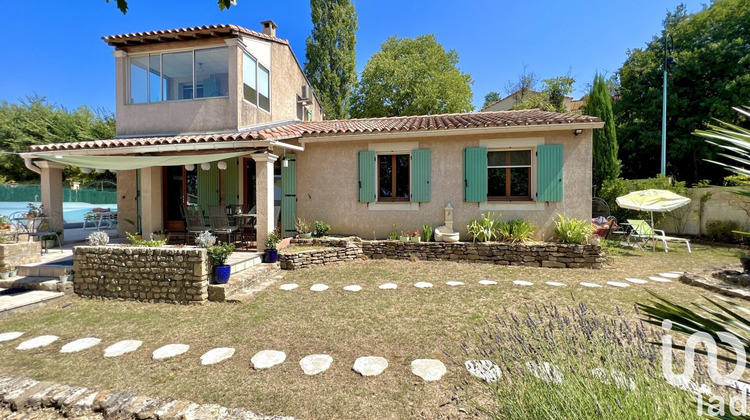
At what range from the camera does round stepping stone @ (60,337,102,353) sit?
451cm

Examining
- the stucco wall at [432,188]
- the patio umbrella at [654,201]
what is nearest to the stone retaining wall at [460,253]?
the stucco wall at [432,188]

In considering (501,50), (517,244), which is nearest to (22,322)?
(517,244)

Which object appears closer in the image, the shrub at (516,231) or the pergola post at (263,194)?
the pergola post at (263,194)

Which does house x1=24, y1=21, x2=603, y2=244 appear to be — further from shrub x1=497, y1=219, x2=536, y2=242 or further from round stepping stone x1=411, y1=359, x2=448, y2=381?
round stepping stone x1=411, y1=359, x2=448, y2=381

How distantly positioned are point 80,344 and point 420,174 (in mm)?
8844

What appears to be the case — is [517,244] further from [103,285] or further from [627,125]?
[627,125]

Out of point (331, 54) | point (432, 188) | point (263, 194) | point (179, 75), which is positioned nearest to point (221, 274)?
point (263, 194)

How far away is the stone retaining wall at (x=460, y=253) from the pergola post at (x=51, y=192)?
25.2 ft

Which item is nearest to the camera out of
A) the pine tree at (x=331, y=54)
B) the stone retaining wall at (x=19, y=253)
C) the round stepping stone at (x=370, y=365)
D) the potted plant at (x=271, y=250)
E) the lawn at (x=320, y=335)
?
the lawn at (x=320, y=335)

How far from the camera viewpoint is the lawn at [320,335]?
3328 mm

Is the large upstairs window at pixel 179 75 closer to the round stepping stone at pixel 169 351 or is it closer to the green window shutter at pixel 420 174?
the green window shutter at pixel 420 174

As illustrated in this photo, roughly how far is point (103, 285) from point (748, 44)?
32927 mm

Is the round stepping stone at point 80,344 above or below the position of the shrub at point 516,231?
below

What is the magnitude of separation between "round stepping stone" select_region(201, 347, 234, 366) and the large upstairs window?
9.61 meters
